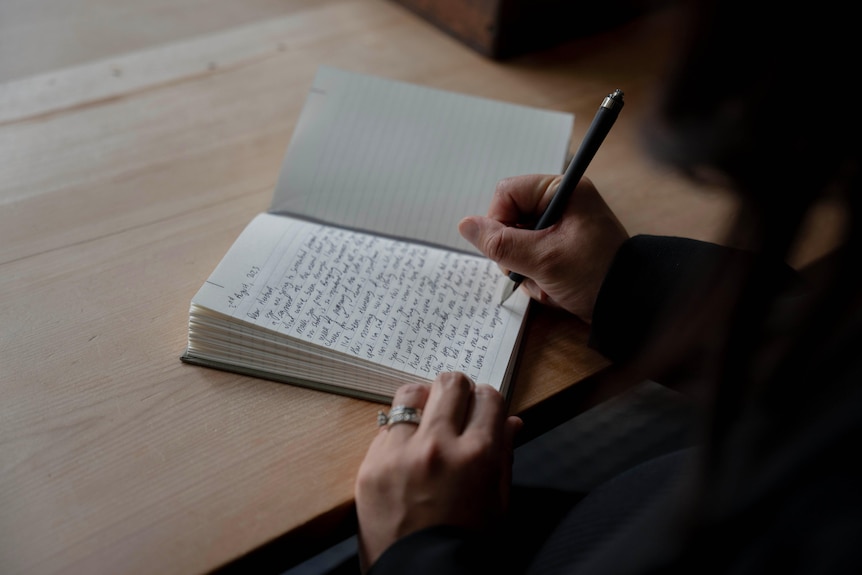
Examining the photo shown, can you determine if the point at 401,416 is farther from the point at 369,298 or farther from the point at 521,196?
the point at 521,196

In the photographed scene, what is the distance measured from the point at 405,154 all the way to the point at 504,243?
0.20 m

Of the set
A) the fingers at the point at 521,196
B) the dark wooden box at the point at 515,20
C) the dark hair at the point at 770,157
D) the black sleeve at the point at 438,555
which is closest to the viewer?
the dark hair at the point at 770,157

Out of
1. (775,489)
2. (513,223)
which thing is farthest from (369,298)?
(775,489)

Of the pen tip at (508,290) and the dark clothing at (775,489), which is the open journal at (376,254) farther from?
the dark clothing at (775,489)

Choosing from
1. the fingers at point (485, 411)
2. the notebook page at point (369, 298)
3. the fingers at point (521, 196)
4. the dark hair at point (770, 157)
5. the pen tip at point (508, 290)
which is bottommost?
the fingers at point (485, 411)

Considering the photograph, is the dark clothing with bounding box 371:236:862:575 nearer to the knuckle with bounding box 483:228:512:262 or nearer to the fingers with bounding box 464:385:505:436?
the fingers with bounding box 464:385:505:436

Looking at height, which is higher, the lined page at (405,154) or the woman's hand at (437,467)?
the lined page at (405,154)

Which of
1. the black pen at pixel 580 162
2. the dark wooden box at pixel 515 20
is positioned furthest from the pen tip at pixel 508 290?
the dark wooden box at pixel 515 20

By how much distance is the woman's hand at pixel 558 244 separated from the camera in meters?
0.68

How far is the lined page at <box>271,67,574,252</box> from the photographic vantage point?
0.77 meters

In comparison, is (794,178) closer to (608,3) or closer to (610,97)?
(610,97)

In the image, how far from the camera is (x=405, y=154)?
0.82 metres

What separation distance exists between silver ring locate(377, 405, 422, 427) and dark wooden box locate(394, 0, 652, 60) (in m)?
0.64

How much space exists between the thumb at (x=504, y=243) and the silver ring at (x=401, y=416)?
0.18 m
